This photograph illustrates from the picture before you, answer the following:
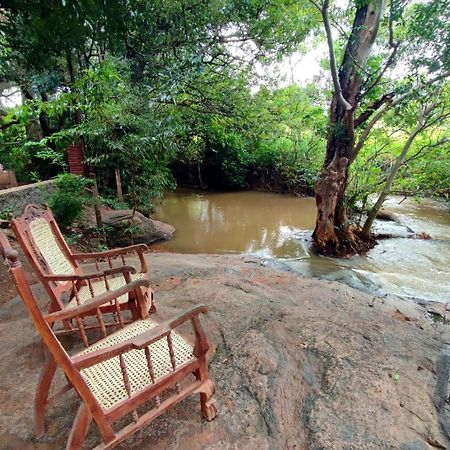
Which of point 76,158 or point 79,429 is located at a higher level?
point 76,158

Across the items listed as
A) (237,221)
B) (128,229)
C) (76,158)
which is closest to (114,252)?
(128,229)

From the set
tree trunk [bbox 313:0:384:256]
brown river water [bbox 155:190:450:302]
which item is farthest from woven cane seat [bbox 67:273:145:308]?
tree trunk [bbox 313:0:384:256]

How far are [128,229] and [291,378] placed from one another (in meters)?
3.97

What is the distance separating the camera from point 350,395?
5.14ft

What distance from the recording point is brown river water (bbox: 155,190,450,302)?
4078mm

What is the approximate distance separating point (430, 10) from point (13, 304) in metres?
4.48

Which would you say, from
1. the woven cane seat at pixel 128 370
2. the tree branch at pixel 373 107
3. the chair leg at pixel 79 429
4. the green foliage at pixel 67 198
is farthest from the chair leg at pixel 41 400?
the tree branch at pixel 373 107

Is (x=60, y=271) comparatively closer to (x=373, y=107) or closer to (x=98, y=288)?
(x=98, y=288)

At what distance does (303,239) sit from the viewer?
6.19 metres

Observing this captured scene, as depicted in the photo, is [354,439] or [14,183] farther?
[14,183]

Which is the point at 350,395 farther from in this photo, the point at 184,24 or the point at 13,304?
the point at 184,24

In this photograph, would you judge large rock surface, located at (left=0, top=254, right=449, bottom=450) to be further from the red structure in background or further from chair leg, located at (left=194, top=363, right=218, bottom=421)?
the red structure in background

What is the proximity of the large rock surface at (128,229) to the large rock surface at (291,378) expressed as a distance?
247 centimetres

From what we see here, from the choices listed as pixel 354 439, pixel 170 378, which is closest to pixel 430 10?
pixel 354 439
